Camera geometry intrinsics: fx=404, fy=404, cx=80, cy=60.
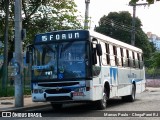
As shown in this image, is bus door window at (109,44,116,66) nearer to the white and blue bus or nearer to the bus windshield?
the white and blue bus

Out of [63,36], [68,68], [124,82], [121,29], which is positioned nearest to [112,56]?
[124,82]

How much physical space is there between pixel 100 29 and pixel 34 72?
6012 centimetres

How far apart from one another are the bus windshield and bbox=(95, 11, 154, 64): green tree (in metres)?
57.2

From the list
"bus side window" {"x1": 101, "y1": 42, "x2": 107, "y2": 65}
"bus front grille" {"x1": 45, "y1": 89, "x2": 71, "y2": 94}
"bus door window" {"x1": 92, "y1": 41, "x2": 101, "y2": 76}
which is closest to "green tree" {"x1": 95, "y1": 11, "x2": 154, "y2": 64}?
"bus side window" {"x1": 101, "y1": 42, "x2": 107, "y2": 65}

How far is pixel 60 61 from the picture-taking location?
14492mm

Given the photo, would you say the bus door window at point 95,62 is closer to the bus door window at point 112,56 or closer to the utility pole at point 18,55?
the bus door window at point 112,56

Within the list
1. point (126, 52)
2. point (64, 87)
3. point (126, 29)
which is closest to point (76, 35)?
point (64, 87)

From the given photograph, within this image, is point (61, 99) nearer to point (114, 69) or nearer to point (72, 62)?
point (72, 62)

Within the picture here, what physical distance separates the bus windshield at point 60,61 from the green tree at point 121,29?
188 ft

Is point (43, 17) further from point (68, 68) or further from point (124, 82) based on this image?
point (68, 68)

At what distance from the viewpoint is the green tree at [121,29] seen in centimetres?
7300

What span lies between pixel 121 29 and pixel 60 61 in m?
59.1

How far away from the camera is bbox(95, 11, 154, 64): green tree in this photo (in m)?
73.0

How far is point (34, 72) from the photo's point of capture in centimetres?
1494
